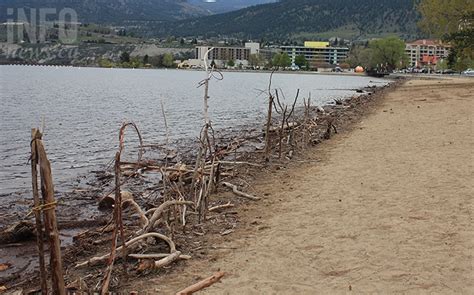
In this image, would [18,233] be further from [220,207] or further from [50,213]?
[50,213]

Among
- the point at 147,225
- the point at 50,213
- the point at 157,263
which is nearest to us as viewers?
the point at 50,213

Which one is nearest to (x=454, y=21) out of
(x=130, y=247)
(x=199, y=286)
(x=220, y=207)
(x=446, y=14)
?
(x=446, y=14)

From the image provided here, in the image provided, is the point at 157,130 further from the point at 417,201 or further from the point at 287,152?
the point at 417,201

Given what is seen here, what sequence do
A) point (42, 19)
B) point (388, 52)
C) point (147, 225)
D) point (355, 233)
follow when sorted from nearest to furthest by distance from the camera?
point (147, 225) < point (355, 233) < point (42, 19) < point (388, 52)

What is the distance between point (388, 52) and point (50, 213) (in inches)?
6602

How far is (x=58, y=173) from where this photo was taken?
51.8ft

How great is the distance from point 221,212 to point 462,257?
14.1ft

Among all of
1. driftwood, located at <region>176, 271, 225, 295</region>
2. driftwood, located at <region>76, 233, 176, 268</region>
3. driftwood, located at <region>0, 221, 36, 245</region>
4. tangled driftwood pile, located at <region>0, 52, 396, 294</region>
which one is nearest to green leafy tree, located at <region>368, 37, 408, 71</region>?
tangled driftwood pile, located at <region>0, 52, 396, 294</region>

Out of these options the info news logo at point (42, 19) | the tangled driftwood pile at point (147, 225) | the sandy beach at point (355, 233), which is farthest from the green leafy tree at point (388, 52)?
the tangled driftwood pile at point (147, 225)

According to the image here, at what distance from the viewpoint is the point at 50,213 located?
5.10m

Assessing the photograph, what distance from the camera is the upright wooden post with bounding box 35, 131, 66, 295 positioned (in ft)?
16.4

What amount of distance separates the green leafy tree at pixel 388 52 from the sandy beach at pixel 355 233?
15692 cm

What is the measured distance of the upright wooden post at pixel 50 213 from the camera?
500 cm

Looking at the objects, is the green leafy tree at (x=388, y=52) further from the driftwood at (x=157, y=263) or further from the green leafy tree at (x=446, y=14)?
the driftwood at (x=157, y=263)
